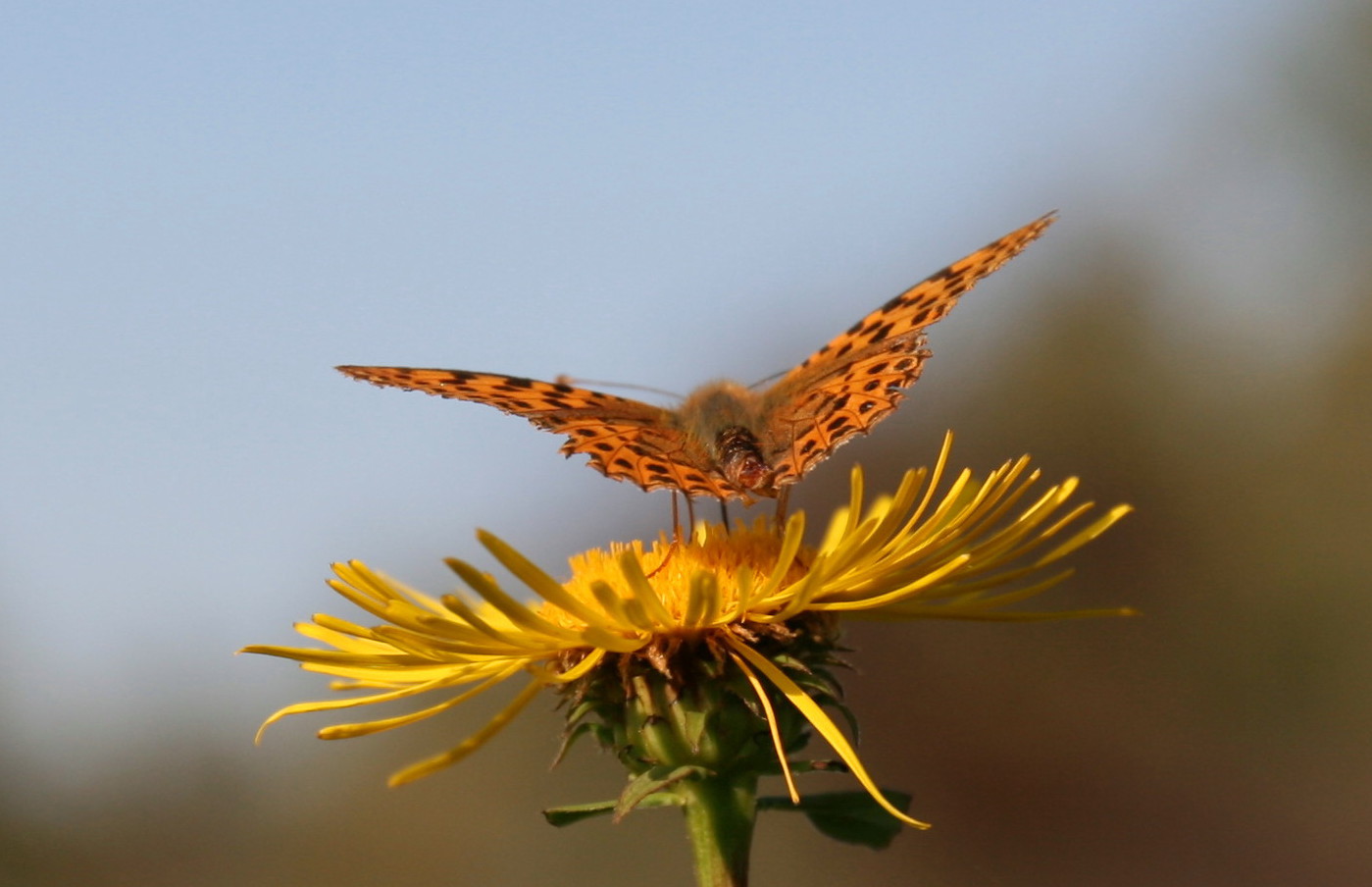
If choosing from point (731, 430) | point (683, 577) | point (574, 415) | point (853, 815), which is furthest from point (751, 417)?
point (853, 815)

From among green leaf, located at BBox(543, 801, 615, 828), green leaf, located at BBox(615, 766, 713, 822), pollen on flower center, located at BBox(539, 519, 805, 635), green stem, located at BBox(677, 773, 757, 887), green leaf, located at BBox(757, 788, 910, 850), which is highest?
pollen on flower center, located at BBox(539, 519, 805, 635)

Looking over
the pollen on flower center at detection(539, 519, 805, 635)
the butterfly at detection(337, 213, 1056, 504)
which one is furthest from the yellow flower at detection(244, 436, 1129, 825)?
the butterfly at detection(337, 213, 1056, 504)

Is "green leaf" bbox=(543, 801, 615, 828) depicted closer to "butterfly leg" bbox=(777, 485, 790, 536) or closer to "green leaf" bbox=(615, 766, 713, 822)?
"green leaf" bbox=(615, 766, 713, 822)

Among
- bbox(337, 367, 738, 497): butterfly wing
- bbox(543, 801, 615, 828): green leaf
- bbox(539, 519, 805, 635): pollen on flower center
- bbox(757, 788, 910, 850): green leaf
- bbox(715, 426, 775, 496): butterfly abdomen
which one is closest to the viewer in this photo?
bbox(539, 519, 805, 635): pollen on flower center

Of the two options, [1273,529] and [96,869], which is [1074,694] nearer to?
[1273,529]

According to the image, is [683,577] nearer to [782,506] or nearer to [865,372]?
[782,506]

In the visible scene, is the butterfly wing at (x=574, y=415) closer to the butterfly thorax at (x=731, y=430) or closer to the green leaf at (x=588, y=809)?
the butterfly thorax at (x=731, y=430)
